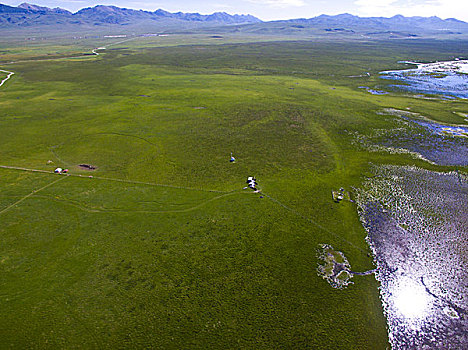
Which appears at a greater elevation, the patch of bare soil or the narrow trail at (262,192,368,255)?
the patch of bare soil

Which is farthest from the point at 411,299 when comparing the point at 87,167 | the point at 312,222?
the point at 87,167

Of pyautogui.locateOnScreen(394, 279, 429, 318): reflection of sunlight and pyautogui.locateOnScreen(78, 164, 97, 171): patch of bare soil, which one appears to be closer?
pyautogui.locateOnScreen(394, 279, 429, 318): reflection of sunlight

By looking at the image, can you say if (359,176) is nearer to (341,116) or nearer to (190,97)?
(341,116)

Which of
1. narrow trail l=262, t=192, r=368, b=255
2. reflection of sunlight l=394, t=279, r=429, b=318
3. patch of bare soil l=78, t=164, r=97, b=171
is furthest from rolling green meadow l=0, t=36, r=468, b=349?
reflection of sunlight l=394, t=279, r=429, b=318

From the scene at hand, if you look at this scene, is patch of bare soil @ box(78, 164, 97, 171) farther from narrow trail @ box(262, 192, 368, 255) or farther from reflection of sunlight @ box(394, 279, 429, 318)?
reflection of sunlight @ box(394, 279, 429, 318)

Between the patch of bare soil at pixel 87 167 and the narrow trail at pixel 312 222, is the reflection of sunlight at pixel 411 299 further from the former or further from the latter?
the patch of bare soil at pixel 87 167

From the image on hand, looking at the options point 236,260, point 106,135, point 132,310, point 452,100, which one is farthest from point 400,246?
point 452,100
